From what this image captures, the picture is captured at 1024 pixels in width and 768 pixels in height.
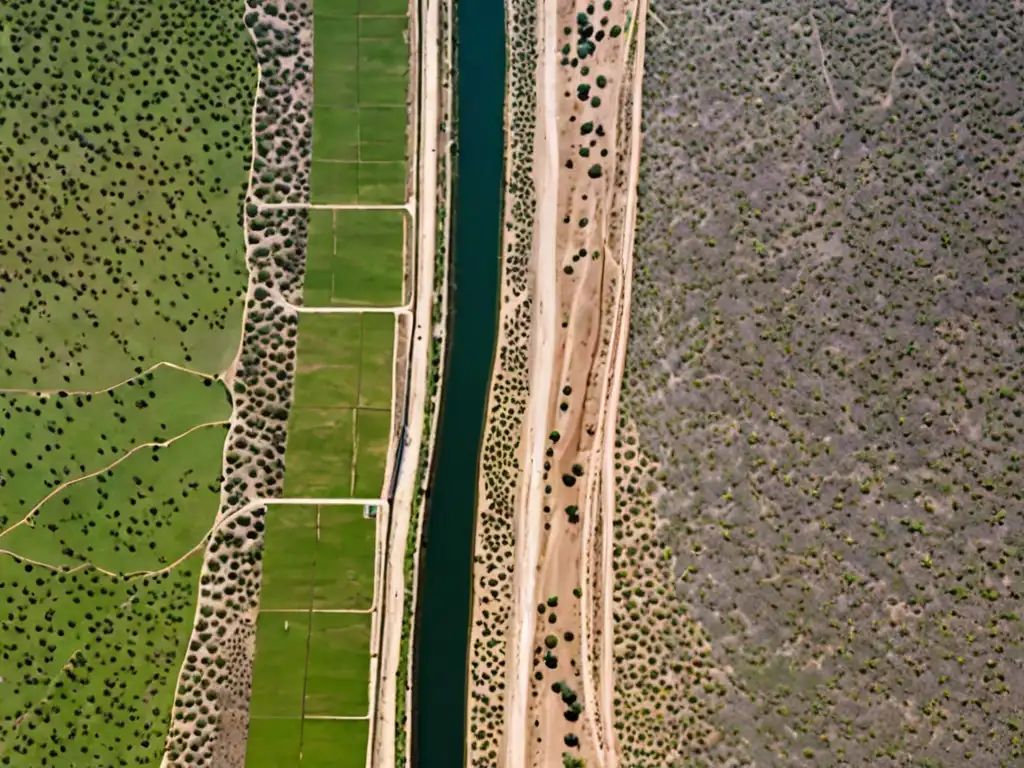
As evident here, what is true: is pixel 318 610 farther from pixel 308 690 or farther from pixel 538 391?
pixel 538 391

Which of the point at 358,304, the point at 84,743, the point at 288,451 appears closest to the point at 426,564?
the point at 288,451

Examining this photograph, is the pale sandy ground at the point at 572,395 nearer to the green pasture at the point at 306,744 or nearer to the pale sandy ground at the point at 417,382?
the pale sandy ground at the point at 417,382

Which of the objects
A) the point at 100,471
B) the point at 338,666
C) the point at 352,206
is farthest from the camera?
the point at 352,206

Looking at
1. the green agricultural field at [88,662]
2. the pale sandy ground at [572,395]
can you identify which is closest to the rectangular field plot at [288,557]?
the green agricultural field at [88,662]

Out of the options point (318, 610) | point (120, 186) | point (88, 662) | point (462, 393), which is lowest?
point (88, 662)

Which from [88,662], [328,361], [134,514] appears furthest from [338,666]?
[328,361]

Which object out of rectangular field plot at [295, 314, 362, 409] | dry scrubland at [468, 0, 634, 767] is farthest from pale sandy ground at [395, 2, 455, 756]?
rectangular field plot at [295, 314, 362, 409]

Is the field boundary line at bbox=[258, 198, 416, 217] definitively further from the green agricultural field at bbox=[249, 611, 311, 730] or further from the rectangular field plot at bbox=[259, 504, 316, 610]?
the green agricultural field at bbox=[249, 611, 311, 730]

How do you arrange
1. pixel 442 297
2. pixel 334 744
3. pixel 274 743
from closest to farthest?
pixel 274 743 < pixel 334 744 < pixel 442 297
